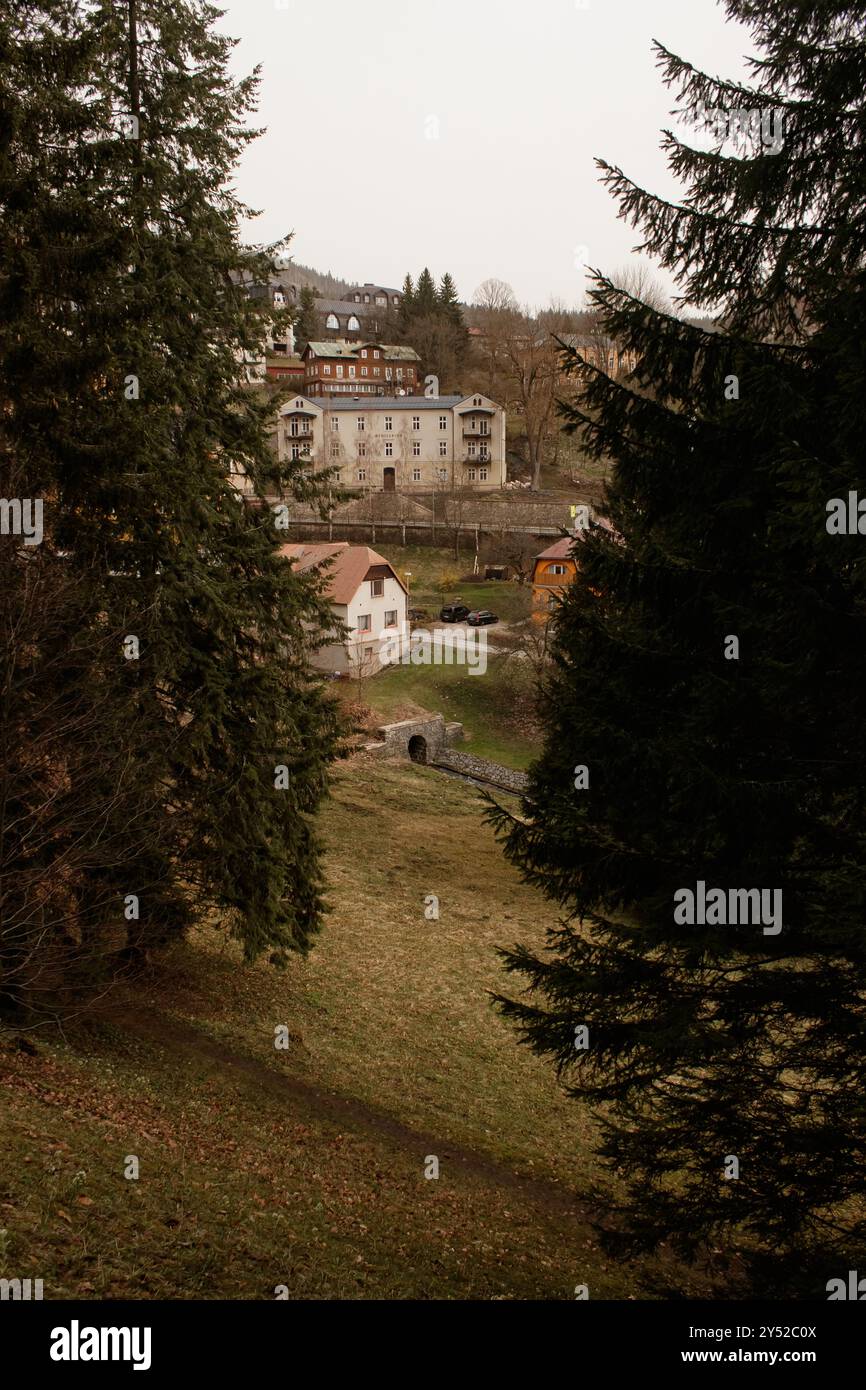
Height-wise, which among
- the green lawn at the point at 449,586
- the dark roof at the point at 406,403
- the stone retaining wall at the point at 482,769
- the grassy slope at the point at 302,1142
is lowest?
the grassy slope at the point at 302,1142

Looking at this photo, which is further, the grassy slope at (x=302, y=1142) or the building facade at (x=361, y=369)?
the building facade at (x=361, y=369)

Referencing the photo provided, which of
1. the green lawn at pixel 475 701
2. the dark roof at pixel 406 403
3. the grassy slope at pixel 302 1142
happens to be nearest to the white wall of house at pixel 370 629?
the green lawn at pixel 475 701

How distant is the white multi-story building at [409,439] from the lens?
2987 inches

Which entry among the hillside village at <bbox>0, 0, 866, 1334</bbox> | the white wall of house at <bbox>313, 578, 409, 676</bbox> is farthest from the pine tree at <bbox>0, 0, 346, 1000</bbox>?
the white wall of house at <bbox>313, 578, 409, 676</bbox>

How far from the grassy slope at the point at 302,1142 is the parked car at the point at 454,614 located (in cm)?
3556

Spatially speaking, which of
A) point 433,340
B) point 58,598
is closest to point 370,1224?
point 58,598

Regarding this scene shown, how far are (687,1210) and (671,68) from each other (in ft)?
31.4

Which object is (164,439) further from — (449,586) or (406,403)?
(406,403)

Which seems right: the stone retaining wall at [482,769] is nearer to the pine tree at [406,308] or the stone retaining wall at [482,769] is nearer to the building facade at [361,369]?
the building facade at [361,369]

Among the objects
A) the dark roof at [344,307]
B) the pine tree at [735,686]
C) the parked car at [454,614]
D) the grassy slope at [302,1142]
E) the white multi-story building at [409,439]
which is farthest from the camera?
the dark roof at [344,307]

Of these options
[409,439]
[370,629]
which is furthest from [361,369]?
[370,629]

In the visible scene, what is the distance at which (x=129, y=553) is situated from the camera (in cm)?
1213

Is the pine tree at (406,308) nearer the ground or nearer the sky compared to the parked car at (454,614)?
nearer the sky
